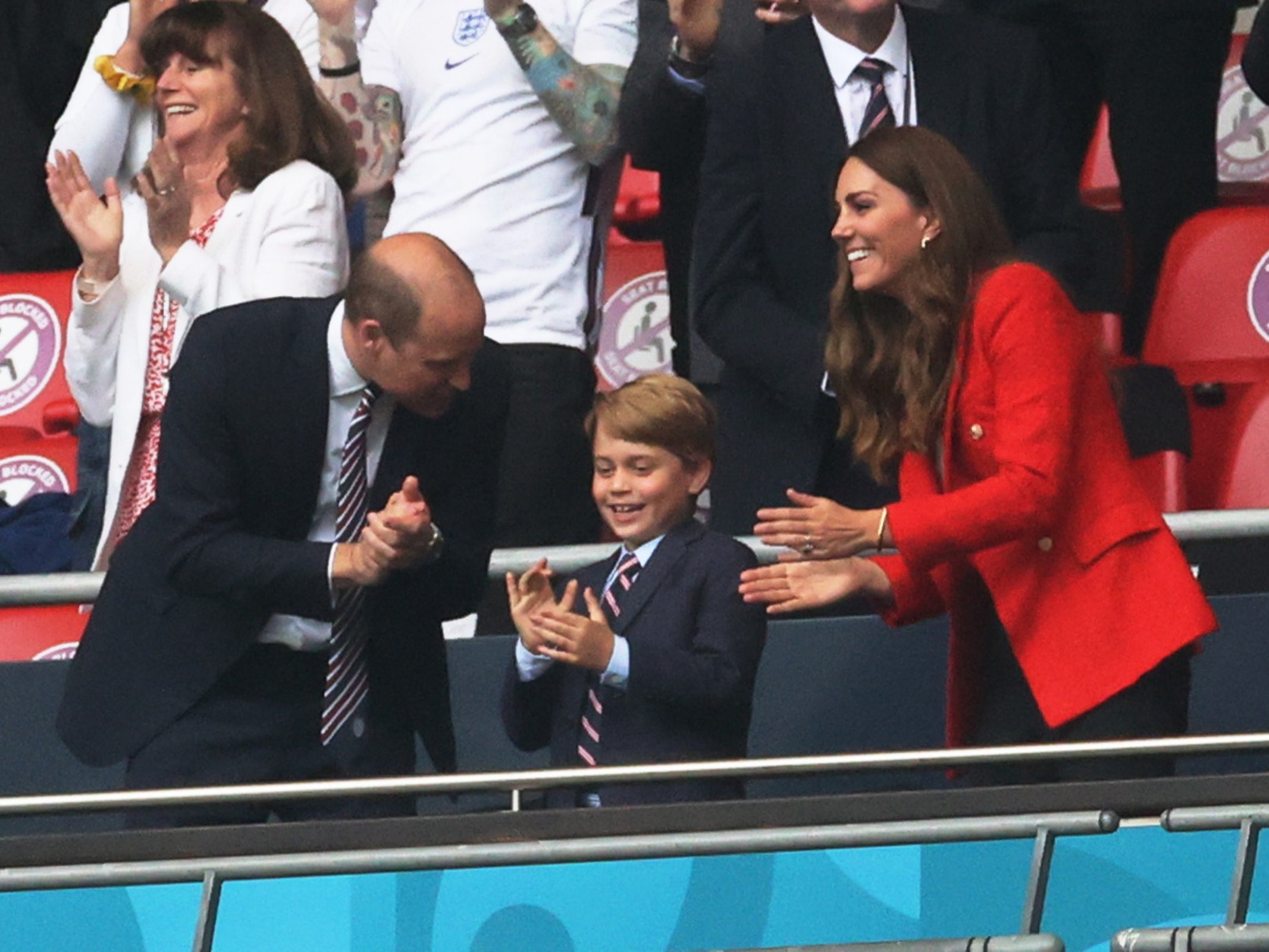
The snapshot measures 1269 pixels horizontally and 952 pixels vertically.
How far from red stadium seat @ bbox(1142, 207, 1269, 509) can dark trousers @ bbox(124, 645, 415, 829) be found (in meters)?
2.32

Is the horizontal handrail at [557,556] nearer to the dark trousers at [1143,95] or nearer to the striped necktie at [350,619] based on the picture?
the striped necktie at [350,619]

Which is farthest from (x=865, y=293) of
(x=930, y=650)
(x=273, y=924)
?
(x=273, y=924)

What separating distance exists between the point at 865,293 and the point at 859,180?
18 centimetres

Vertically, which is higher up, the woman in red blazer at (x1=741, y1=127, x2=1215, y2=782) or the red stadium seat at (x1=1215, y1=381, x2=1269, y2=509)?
the woman in red blazer at (x1=741, y1=127, x2=1215, y2=782)

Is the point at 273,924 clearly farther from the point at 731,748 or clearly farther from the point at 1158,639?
the point at 1158,639

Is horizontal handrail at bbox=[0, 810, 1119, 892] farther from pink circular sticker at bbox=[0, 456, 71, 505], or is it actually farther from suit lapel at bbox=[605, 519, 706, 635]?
pink circular sticker at bbox=[0, 456, 71, 505]

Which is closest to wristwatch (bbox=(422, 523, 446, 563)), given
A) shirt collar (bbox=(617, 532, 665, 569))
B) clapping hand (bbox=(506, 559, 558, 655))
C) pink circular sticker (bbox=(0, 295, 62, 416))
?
Answer: clapping hand (bbox=(506, 559, 558, 655))

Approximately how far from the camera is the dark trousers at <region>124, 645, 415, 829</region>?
3998 millimetres

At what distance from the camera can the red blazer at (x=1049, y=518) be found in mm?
3740

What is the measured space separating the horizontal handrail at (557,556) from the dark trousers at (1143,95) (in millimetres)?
1534

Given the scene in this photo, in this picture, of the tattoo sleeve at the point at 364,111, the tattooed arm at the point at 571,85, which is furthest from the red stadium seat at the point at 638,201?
the tattooed arm at the point at 571,85

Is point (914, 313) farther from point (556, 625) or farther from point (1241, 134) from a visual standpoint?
point (1241, 134)

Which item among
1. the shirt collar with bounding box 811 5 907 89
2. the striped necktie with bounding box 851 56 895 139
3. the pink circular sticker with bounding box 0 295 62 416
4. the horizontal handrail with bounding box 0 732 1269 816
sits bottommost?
the pink circular sticker with bounding box 0 295 62 416

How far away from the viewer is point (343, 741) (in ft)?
13.2
